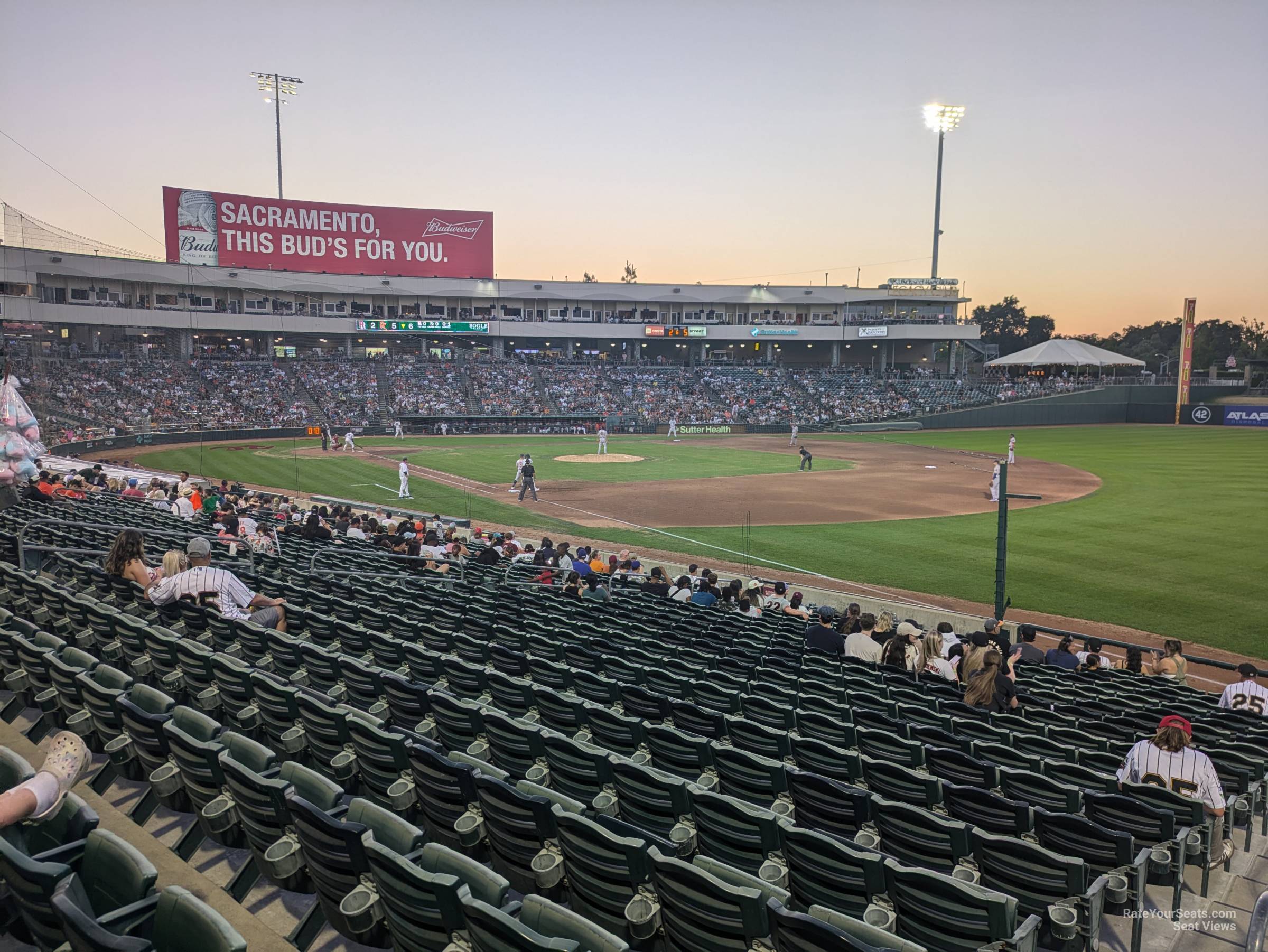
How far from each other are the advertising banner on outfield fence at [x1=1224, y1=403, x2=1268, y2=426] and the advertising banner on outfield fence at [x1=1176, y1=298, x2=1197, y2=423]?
10.5ft

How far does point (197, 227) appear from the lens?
65125 mm

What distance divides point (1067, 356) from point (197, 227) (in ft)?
255

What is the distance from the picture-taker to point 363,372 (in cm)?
6506

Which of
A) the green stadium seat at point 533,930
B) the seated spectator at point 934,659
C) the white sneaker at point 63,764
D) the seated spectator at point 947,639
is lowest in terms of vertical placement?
the seated spectator at point 947,639

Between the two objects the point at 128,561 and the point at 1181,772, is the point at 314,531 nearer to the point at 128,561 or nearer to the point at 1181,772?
the point at 128,561

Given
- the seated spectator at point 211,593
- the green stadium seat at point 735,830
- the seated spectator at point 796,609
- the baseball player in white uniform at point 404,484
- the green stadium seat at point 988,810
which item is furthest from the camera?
the baseball player in white uniform at point 404,484

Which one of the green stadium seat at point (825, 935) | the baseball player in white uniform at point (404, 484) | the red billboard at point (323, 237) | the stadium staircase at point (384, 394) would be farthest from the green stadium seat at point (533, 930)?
the red billboard at point (323, 237)

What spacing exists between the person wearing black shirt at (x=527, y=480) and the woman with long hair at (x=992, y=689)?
74.6 feet

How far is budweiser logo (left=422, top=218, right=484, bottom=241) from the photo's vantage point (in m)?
72.6

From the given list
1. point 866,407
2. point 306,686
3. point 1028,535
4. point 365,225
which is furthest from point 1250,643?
point 365,225

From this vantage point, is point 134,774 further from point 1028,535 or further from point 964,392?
point 964,392

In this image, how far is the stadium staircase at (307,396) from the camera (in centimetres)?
5800

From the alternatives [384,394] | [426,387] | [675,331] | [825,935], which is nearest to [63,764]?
[825,935]

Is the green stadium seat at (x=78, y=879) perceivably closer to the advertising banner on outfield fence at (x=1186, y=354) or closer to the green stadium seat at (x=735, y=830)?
the green stadium seat at (x=735, y=830)
